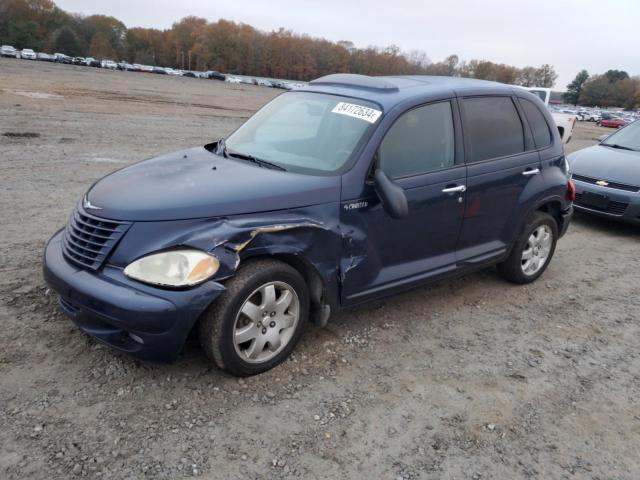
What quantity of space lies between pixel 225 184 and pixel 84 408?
154 cm

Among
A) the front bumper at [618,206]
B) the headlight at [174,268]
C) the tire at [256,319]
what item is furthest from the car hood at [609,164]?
the headlight at [174,268]

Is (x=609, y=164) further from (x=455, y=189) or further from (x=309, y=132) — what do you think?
(x=309, y=132)

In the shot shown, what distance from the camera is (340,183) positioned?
11.9 feet

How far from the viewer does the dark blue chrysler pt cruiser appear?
10.1 ft

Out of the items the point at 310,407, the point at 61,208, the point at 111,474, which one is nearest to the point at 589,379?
the point at 310,407

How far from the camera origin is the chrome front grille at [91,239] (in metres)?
3.14

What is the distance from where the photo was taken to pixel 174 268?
3.03m

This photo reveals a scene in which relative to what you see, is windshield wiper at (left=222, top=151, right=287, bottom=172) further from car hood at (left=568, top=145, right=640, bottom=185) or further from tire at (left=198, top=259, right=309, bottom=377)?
car hood at (left=568, top=145, right=640, bottom=185)

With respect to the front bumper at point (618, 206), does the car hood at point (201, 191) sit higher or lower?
higher

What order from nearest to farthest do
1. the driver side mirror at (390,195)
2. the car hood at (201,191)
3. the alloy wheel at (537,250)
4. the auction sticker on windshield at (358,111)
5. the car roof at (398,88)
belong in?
1. the car hood at (201,191)
2. the driver side mirror at (390,195)
3. the auction sticker on windshield at (358,111)
4. the car roof at (398,88)
5. the alloy wheel at (537,250)

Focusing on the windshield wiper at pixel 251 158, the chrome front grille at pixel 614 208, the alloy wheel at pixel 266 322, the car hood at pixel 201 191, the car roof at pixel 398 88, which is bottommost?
the alloy wheel at pixel 266 322

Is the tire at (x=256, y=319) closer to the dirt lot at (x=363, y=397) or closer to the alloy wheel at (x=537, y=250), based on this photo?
the dirt lot at (x=363, y=397)

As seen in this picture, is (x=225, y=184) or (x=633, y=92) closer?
(x=225, y=184)

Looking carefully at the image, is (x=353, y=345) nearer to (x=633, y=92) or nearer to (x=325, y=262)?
(x=325, y=262)
